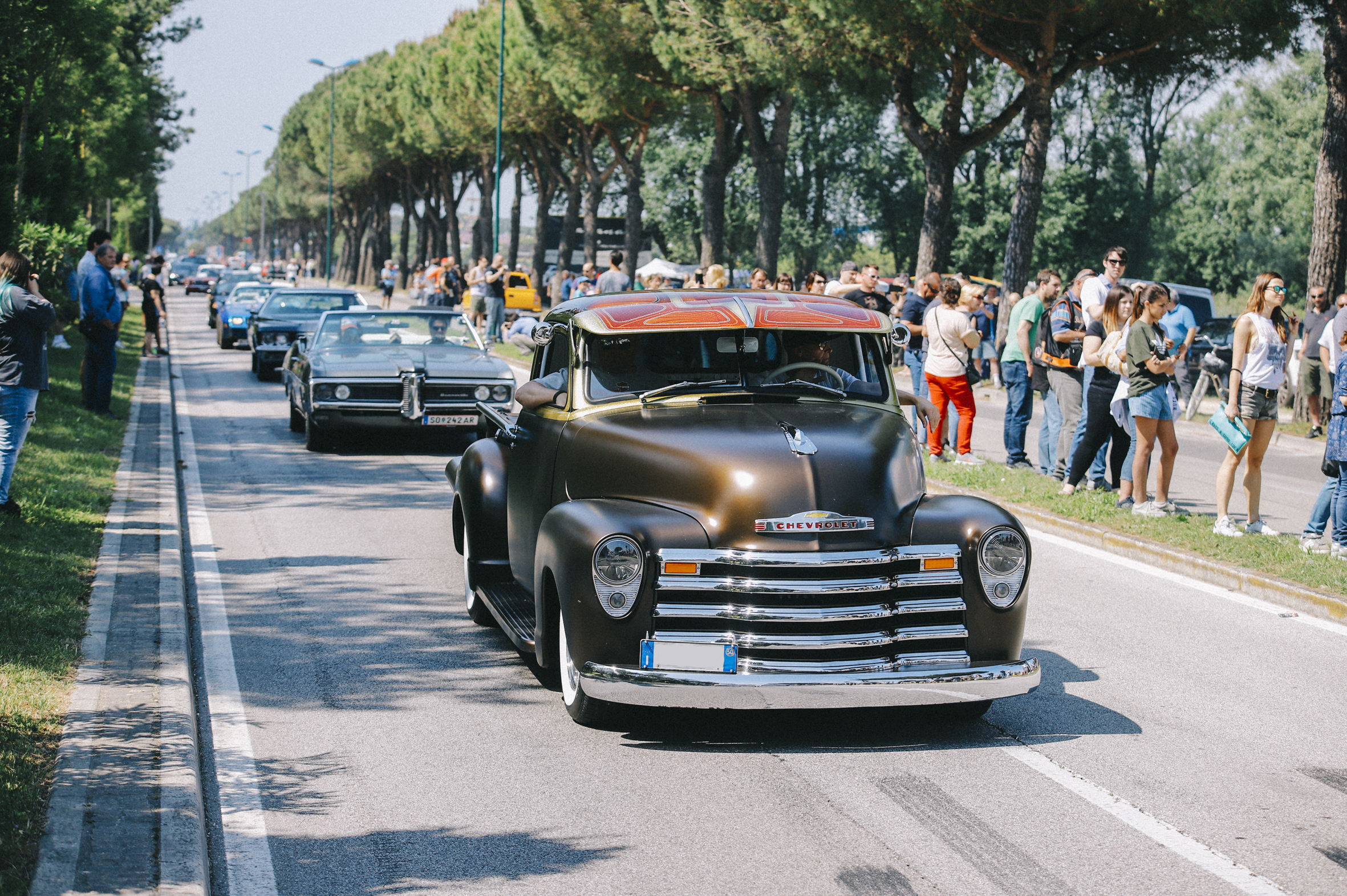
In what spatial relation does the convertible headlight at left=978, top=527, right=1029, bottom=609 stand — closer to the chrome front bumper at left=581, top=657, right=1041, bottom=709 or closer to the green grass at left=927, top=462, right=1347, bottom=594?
the chrome front bumper at left=581, top=657, right=1041, bottom=709

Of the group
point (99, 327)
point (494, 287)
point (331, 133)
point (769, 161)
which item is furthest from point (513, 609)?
point (331, 133)

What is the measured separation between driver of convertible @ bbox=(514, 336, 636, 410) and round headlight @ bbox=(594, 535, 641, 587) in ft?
4.28

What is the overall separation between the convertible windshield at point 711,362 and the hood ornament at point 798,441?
633 mm

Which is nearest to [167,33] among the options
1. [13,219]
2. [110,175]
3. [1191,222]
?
[110,175]

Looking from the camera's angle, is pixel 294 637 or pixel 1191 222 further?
pixel 1191 222

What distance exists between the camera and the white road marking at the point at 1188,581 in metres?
7.94

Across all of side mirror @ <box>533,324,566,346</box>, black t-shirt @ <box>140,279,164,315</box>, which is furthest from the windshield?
side mirror @ <box>533,324,566,346</box>

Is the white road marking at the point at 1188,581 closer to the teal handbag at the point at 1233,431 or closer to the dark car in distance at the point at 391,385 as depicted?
the teal handbag at the point at 1233,431

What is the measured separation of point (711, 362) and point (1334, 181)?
17.4m

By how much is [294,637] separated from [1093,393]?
22.3ft

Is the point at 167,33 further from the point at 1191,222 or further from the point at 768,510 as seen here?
the point at 768,510

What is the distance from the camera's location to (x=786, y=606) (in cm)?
521

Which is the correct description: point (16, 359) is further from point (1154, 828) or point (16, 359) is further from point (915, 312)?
point (915, 312)

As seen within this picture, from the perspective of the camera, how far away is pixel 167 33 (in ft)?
168
